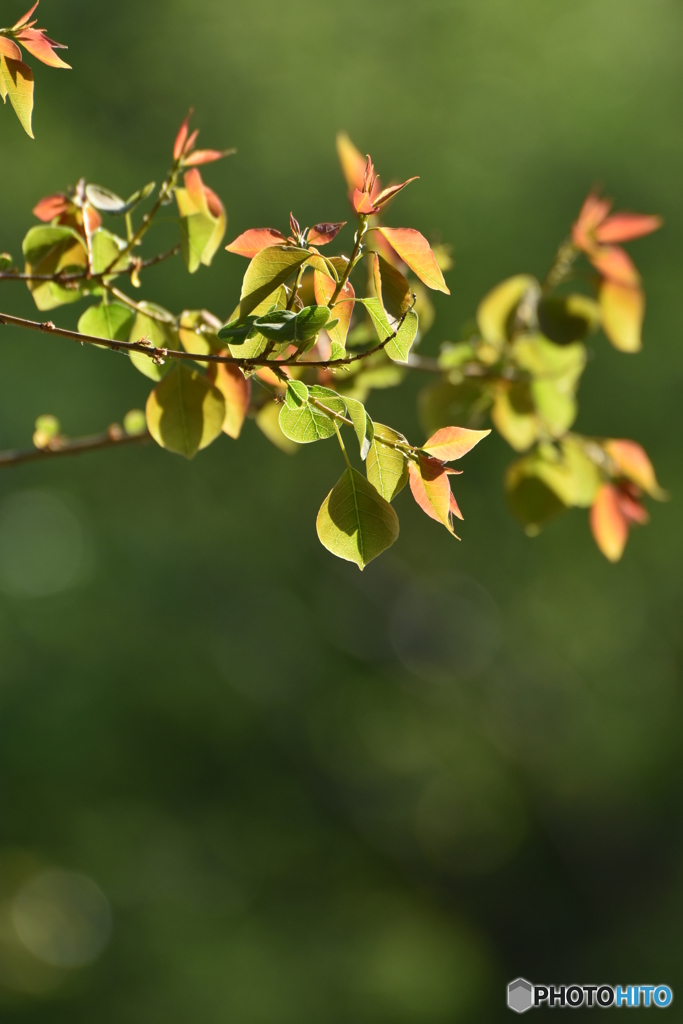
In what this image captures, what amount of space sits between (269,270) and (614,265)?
1.22 ft

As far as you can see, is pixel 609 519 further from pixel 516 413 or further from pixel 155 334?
pixel 155 334

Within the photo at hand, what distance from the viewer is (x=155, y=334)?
406 mm

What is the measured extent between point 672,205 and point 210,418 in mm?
3388

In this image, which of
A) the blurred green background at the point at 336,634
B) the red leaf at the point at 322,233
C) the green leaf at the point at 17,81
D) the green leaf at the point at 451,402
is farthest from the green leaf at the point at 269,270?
the blurred green background at the point at 336,634

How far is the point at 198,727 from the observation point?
11.2ft

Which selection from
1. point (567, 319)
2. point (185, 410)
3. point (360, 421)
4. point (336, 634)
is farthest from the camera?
point (336, 634)

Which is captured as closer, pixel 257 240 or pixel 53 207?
pixel 257 240

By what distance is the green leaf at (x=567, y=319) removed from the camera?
0.56 meters

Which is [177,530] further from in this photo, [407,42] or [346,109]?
[407,42]

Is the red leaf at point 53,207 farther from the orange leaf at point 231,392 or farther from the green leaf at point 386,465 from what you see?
the green leaf at point 386,465

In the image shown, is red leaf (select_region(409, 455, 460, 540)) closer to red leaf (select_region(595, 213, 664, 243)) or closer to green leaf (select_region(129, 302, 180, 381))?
green leaf (select_region(129, 302, 180, 381))

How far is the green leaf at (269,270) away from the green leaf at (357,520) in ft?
0.23

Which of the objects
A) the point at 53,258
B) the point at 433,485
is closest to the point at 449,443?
the point at 433,485

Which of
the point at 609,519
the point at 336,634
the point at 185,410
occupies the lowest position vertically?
the point at 336,634
